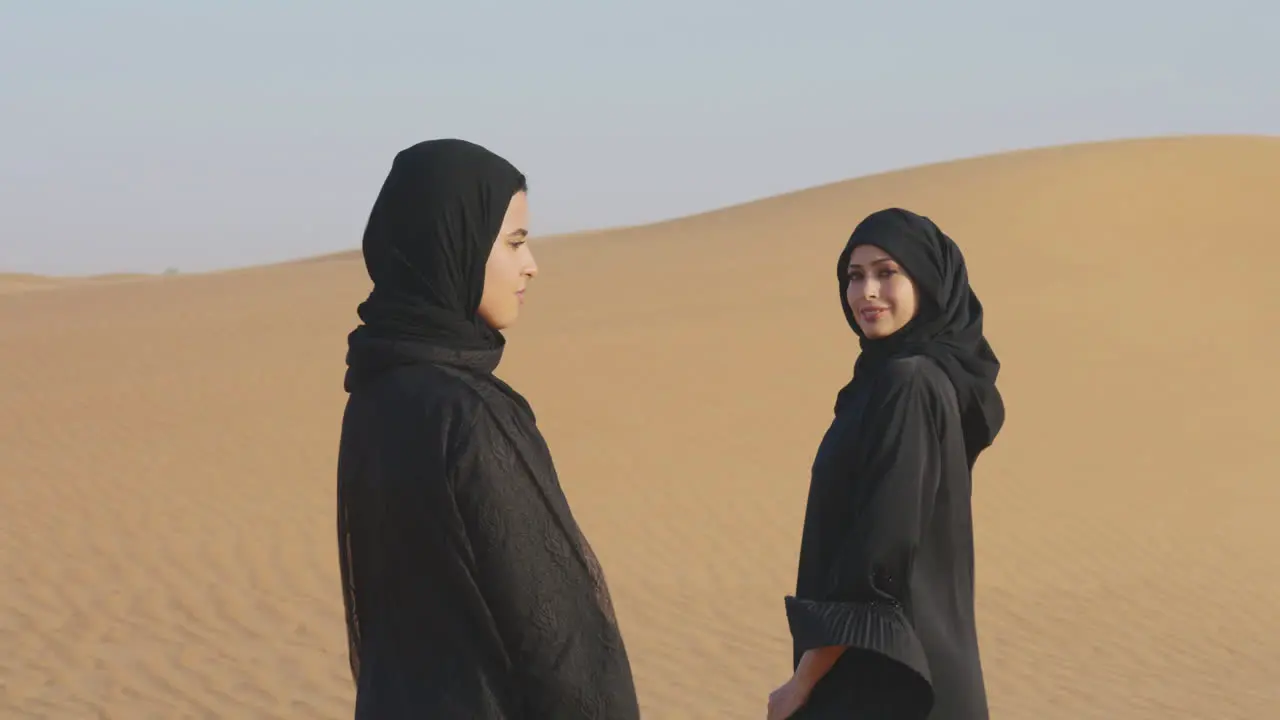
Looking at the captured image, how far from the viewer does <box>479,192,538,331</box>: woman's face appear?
7.70ft

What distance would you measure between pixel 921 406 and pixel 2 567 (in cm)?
909

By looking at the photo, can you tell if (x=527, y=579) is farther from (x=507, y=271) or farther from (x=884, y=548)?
(x=884, y=548)

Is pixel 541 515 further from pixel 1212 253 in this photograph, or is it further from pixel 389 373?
pixel 1212 253


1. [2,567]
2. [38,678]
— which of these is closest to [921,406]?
[38,678]

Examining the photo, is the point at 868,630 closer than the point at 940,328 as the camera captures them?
Yes

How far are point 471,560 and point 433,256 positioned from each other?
1.52ft

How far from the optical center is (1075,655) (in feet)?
29.3

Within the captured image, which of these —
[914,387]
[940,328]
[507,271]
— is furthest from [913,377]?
[507,271]

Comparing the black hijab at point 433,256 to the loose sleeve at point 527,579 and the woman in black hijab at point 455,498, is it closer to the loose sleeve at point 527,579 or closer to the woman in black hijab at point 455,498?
the woman in black hijab at point 455,498

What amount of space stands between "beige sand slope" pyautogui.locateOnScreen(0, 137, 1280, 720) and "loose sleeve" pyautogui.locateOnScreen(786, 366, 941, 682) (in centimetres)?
492

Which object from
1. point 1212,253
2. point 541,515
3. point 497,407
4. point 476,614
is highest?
point 1212,253

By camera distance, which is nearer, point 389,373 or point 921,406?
point 389,373

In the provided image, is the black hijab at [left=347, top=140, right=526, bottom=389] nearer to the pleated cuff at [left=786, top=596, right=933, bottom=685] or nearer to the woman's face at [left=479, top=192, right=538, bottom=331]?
the woman's face at [left=479, top=192, right=538, bottom=331]

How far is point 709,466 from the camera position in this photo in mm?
13656
